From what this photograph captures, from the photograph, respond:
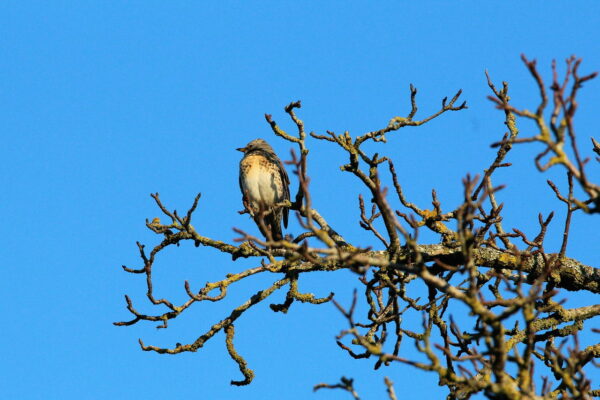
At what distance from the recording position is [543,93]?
309 cm

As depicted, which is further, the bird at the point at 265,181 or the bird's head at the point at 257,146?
the bird's head at the point at 257,146

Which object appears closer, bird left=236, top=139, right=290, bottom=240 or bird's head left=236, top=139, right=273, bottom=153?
bird left=236, top=139, right=290, bottom=240

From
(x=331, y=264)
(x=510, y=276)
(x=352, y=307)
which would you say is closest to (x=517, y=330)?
(x=510, y=276)

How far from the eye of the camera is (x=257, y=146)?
31.6 feet

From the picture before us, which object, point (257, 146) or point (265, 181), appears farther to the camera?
point (257, 146)

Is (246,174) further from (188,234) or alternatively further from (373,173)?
(373,173)

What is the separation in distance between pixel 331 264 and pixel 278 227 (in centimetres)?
324

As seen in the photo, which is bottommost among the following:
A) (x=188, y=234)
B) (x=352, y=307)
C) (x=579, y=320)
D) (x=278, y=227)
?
(x=352, y=307)

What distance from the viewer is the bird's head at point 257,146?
951cm

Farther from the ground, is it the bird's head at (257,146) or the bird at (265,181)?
→ the bird's head at (257,146)

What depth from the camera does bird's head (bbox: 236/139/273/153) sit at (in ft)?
31.2

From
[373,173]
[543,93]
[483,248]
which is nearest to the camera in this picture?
[543,93]

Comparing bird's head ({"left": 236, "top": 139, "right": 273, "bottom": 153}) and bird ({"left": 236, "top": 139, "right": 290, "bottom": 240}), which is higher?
bird's head ({"left": 236, "top": 139, "right": 273, "bottom": 153})

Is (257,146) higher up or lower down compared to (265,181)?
higher up
